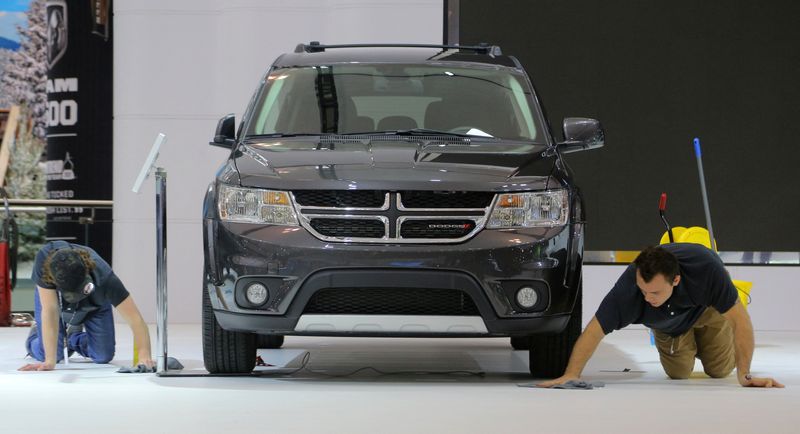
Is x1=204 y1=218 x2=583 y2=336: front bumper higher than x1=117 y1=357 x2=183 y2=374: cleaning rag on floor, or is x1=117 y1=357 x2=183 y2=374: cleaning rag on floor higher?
x1=204 y1=218 x2=583 y2=336: front bumper

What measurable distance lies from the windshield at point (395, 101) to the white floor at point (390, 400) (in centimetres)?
131

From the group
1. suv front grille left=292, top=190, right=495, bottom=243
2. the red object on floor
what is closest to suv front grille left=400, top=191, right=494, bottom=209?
suv front grille left=292, top=190, right=495, bottom=243

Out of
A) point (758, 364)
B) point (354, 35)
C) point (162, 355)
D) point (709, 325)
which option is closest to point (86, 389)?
point (162, 355)

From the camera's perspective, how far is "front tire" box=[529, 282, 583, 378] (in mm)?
6480

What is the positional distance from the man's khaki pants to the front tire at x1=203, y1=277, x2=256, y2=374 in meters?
2.13

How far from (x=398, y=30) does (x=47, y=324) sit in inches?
183

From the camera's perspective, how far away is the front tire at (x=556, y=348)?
6.48 m

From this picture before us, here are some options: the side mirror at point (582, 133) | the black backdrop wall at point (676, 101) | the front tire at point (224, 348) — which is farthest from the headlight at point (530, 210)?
the black backdrop wall at point (676, 101)

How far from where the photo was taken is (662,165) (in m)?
10.7

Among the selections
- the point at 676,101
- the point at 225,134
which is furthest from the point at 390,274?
the point at 676,101

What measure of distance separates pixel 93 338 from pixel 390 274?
8.07 feet

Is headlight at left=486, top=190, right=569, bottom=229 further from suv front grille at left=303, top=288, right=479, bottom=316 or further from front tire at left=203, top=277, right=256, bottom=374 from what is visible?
front tire at left=203, top=277, right=256, bottom=374

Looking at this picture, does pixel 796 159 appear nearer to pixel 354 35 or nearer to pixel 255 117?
pixel 354 35

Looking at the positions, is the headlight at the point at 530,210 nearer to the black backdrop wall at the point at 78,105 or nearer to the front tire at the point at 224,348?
the front tire at the point at 224,348
